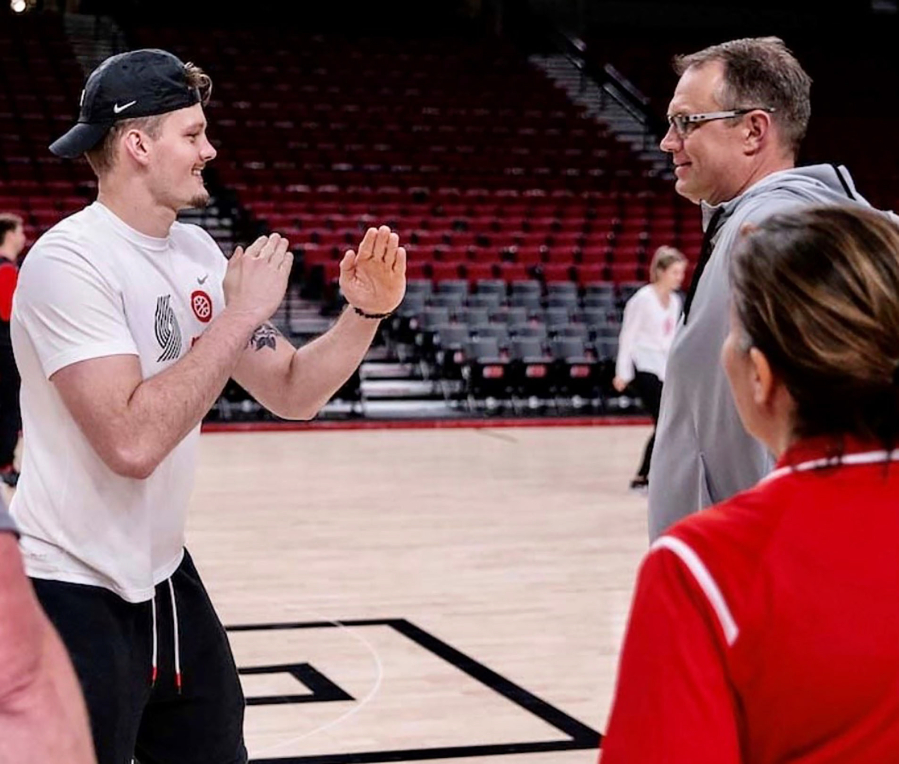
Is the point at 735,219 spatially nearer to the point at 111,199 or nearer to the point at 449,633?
the point at 111,199

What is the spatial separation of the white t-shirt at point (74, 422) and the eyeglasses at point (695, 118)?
985 millimetres

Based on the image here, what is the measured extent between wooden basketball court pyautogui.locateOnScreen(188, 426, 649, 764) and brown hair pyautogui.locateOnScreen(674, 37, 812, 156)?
232cm

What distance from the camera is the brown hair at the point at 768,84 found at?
279 cm

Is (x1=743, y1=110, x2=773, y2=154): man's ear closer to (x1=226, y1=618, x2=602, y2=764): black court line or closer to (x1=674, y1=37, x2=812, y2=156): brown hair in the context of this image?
(x1=674, y1=37, x2=812, y2=156): brown hair

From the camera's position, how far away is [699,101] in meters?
2.83

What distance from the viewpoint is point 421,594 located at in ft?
22.6

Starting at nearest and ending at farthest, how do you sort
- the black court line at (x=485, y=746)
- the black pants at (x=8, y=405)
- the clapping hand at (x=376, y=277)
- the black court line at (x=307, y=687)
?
the clapping hand at (x=376, y=277)
the black court line at (x=485, y=746)
the black court line at (x=307, y=687)
the black pants at (x=8, y=405)

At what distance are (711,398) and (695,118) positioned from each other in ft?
1.85

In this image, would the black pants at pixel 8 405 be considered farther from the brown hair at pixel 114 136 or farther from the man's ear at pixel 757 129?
the man's ear at pixel 757 129

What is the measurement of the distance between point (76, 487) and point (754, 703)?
5.18ft

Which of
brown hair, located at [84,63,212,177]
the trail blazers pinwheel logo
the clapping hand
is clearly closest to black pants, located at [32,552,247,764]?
the trail blazers pinwheel logo

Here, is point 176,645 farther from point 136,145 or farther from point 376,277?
point 136,145

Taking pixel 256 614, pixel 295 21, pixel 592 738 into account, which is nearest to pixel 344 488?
pixel 256 614

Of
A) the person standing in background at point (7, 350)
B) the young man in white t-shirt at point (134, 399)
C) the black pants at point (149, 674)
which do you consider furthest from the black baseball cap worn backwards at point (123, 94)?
the person standing in background at point (7, 350)
